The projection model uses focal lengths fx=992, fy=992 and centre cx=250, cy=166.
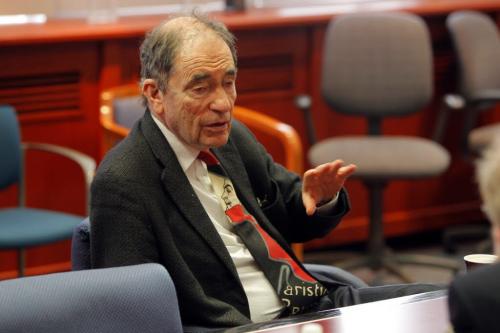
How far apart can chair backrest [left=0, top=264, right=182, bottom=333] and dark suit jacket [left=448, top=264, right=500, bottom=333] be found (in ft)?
2.24

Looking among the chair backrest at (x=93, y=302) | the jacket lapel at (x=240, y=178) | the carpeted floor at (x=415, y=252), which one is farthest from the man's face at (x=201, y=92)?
the carpeted floor at (x=415, y=252)

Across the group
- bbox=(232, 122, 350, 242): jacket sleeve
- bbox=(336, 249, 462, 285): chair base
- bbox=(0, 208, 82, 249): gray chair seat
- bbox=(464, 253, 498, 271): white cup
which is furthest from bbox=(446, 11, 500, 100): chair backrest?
bbox=(464, 253, 498, 271): white cup

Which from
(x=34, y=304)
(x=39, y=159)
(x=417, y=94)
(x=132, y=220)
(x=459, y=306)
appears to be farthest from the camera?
(x=417, y=94)

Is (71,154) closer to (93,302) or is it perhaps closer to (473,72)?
(473,72)

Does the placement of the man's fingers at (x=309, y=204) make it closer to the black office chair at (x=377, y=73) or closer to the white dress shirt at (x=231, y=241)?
the white dress shirt at (x=231, y=241)

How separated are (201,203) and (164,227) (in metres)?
0.16

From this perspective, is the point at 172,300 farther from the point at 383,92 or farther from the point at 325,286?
the point at 383,92

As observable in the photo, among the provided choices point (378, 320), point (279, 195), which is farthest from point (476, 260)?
point (279, 195)

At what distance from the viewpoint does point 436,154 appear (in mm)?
4363

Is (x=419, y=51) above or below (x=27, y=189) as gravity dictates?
above

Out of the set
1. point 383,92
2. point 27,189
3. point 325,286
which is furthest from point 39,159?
point 325,286

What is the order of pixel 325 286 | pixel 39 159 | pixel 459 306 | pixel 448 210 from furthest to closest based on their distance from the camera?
1. pixel 448 210
2. pixel 39 159
3. pixel 325 286
4. pixel 459 306

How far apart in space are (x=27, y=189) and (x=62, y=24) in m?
0.76

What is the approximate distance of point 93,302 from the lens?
1841 mm
